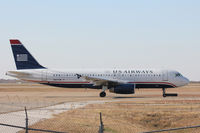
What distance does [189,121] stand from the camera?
20.9 m

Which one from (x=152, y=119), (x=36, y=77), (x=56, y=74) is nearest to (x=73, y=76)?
(x=56, y=74)

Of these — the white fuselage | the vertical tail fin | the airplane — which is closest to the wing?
the airplane

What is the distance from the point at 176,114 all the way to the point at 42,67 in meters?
25.5

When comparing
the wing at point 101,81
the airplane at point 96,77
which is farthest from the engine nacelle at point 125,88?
the wing at point 101,81

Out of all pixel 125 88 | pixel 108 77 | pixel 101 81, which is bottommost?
pixel 125 88

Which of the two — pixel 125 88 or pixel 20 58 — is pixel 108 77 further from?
pixel 20 58

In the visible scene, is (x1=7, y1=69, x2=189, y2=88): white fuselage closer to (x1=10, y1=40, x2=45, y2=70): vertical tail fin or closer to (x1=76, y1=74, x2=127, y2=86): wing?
(x1=76, y1=74, x2=127, y2=86): wing

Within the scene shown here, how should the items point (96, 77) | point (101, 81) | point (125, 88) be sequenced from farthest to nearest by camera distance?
1. point (96, 77)
2. point (101, 81)
3. point (125, 88)

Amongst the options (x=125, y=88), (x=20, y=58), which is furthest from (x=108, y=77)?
(x=20, y=58)

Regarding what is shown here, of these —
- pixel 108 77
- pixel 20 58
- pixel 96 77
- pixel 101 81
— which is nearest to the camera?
pixel 101 81

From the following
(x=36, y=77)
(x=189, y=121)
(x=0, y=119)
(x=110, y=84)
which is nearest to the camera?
(x=0, y=119)

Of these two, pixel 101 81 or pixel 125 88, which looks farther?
pixel 101 81

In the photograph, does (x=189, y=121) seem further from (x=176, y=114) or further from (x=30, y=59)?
(x=30, y=59)

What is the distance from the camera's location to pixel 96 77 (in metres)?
40.0
